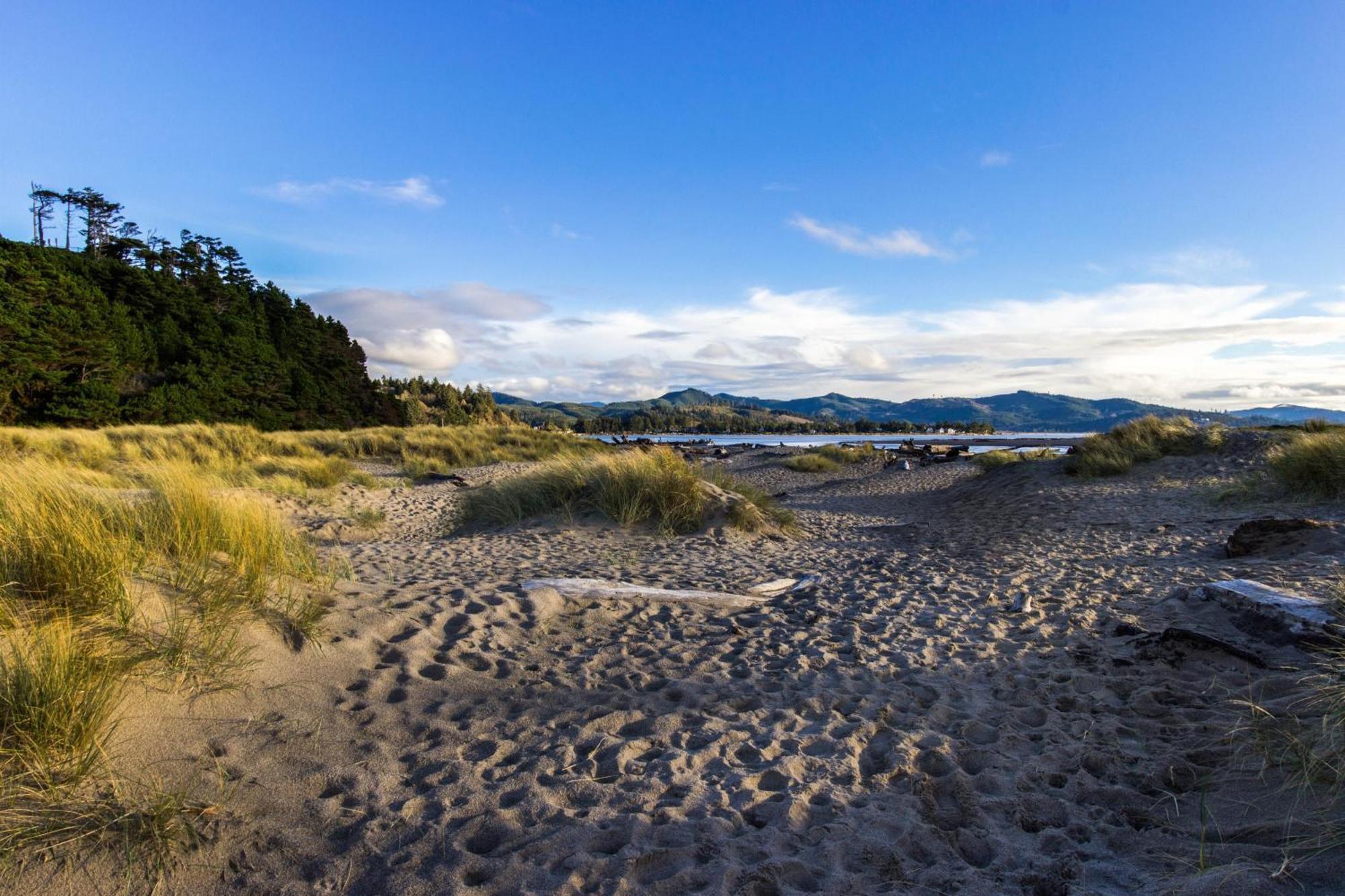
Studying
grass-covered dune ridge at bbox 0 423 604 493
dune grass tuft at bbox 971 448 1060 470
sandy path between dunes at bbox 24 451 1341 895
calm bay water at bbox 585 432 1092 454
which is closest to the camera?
sandy path between dunes at bbox 24 451 1341 895

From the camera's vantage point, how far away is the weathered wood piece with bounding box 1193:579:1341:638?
11.5ft

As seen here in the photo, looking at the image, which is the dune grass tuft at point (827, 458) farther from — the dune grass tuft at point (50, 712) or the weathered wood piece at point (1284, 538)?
the dune grass tuft at point (50, 712)

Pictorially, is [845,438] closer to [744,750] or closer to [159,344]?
[159,344]

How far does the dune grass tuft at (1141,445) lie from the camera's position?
14281 millimetres

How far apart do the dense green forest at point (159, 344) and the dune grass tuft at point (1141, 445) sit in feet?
113

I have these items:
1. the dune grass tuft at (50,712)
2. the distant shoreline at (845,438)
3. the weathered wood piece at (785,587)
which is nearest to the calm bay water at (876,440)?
the distant shoreline at (845,438)

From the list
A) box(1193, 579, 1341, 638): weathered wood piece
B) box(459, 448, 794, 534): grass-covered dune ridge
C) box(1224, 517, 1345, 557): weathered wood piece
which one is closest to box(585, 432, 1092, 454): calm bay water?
box(459, 448, 794, 534): grass-covered dune ridge

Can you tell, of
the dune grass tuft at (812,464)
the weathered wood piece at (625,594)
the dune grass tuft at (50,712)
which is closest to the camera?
the dune grass tuft at (50,712)

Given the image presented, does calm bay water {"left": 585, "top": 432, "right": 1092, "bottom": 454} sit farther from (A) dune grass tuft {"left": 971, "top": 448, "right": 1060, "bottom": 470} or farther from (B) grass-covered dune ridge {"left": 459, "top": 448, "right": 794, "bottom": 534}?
(B) grass-covered dune ridge {"left": 459, "top": 448, "right": 794, "bottom": 534}

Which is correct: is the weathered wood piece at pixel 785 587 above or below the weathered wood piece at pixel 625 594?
below

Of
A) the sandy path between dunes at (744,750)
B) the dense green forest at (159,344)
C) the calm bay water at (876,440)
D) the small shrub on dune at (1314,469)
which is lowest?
the sandy path between dunes at (744,750)

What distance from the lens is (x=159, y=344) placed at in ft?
99.9

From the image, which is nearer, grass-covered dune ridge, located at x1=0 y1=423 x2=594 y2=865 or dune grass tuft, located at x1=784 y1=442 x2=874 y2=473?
grass-covered dune ridge, located at x1=0 y1=423 x2=594 y2=865

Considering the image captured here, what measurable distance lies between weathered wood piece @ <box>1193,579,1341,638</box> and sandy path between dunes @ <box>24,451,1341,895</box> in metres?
0.44
